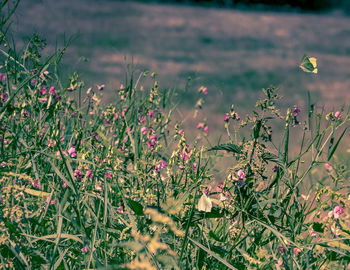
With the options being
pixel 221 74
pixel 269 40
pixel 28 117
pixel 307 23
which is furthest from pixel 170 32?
Result: pixel 28 117

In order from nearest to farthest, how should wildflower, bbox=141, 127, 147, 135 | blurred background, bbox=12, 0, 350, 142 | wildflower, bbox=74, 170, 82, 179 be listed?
wildflower, bbox=74, 170, 82, 179
wildflower, bbox=141, 127, 147, 135
blurred background, bbox=12, 0, 350, 142

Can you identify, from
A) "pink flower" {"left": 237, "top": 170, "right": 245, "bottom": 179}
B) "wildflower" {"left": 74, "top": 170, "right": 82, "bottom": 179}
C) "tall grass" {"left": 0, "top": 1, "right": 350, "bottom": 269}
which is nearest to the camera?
"tall grass" {"left": 0, "top": 1, "right": 350, "bottom": 269}

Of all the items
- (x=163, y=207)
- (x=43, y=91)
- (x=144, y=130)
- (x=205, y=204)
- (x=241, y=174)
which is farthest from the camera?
(x=144, y=130)

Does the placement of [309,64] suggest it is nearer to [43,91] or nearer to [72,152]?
[72,152]

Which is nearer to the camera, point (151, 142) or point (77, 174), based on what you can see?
point (77, 174)

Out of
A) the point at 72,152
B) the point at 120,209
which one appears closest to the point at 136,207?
the point at 120,209

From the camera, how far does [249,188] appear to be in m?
1.74

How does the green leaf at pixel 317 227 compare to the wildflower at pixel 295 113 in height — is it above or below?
below

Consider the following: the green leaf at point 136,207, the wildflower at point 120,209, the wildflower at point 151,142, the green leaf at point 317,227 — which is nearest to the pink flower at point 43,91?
the wildflower at point 151,142

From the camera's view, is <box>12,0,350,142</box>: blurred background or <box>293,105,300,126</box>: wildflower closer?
<box>293,105,300,126</box>: wildflower

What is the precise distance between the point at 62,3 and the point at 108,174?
10.7 meters

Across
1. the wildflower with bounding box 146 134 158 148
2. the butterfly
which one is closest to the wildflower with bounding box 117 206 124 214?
the wildflower with bounding box 146 134 158 148

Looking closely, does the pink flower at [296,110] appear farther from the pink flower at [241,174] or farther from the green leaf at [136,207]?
the green leaf at [136,207]

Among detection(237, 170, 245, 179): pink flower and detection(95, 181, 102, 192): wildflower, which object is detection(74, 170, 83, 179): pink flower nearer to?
detection(95, 181, 102, 192): wildflower
